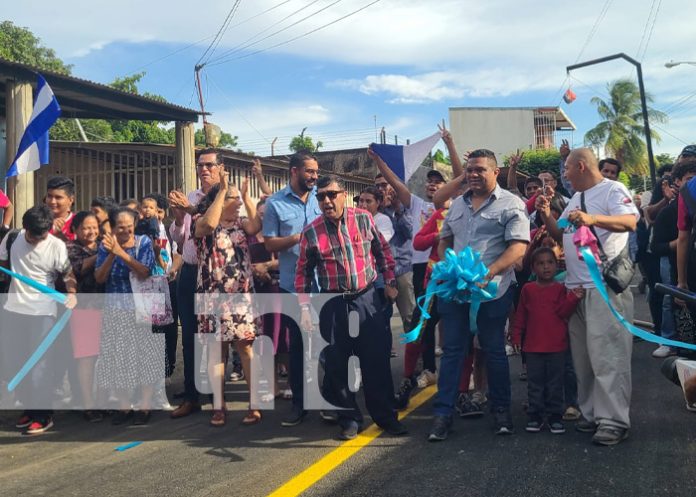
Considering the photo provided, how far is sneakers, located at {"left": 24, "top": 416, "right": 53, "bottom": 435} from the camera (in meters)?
5.41

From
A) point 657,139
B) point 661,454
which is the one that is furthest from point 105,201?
point 657,139

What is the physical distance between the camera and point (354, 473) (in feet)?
13.4

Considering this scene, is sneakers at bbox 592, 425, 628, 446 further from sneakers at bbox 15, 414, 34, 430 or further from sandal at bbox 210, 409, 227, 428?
sneakers at bbox 15, 414, 34, 430

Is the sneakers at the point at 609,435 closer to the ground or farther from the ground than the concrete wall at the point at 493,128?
closer to the ground

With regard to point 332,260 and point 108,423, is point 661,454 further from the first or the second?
point 108,423

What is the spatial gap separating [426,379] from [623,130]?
45828 millimetres

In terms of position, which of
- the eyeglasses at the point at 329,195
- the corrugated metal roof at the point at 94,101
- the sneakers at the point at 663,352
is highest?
the corrugated metal roof at the point at 94,101

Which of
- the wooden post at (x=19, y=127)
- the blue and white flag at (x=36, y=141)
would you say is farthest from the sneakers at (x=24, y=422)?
the wooden post at (x=19, y=127)

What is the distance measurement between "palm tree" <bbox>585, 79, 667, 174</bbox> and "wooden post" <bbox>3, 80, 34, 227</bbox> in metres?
42.5

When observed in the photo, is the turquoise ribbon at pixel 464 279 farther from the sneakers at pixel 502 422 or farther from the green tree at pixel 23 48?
the green tree at pixel 23 48

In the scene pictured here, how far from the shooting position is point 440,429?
467cm

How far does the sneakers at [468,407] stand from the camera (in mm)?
5273

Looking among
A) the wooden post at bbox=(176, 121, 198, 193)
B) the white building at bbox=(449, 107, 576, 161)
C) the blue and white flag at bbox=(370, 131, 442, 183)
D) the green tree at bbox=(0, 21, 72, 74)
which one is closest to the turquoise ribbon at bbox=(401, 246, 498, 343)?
the blue and white flag at bbox=(370, 131, 442, 183)

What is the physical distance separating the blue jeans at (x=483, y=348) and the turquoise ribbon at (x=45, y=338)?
316 centimetres
